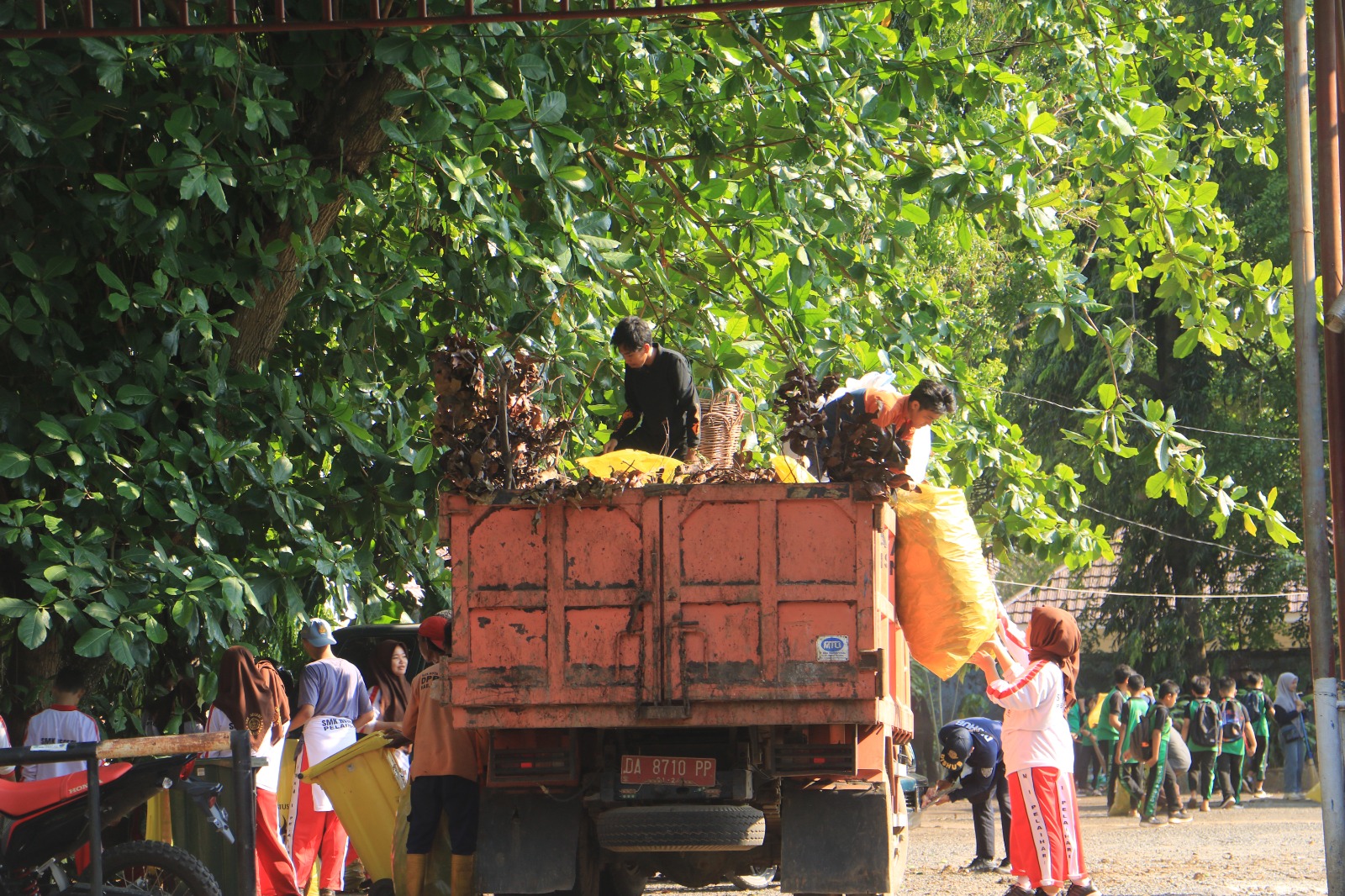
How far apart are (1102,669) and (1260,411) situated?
20.7 feet

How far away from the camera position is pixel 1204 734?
1850 centimetres

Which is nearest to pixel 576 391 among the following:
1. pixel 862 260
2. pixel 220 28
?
pixel 862 260

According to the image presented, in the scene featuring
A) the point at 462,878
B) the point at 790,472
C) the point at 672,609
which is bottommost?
the point at 462,878

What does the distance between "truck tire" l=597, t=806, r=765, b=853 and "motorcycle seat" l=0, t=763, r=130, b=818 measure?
2030 mm

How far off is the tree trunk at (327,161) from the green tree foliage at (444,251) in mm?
21

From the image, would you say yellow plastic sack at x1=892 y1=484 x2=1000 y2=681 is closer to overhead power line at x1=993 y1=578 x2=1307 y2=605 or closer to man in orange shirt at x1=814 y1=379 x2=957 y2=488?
man in orange shirt at x1=814 y1=379 x2=957 y2=488

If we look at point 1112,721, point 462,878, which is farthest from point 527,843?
point 1112,721

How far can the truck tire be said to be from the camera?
20.9 ft

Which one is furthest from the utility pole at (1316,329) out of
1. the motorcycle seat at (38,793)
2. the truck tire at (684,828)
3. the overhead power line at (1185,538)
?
the overhead power line at (1185,538)

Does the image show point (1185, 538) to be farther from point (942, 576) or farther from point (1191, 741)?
point (942, 576)

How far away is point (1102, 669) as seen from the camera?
90.5 feet

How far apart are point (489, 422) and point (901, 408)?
83.8 inches

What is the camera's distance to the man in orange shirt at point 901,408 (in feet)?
23.0

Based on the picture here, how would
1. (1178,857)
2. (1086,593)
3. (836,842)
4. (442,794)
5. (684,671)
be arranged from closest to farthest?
(684,671), (836,842), (442,794), (1178,857), (1086,593)
